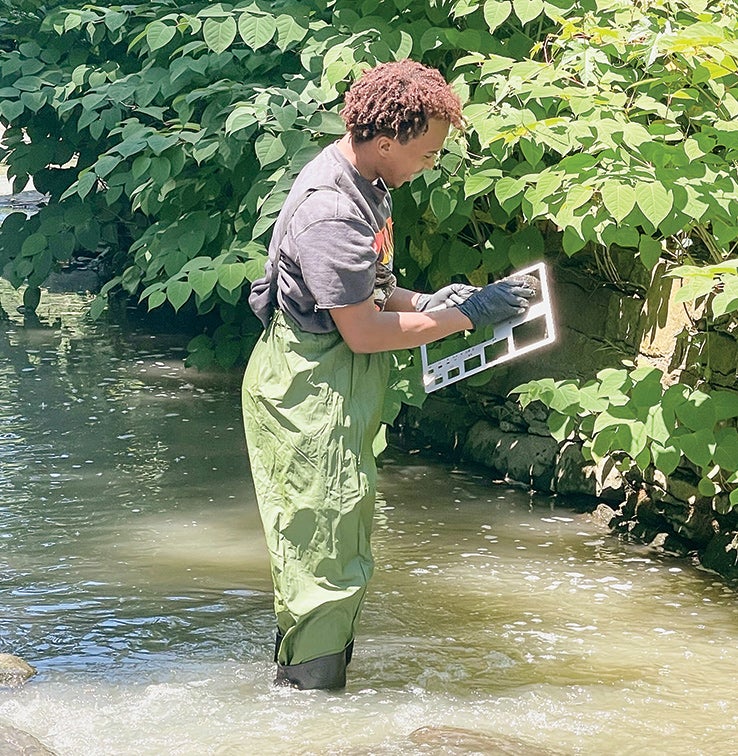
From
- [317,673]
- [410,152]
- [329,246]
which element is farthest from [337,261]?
[317,673]

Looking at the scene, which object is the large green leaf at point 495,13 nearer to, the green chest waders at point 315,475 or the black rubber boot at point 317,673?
the green chest waders at point 315,475

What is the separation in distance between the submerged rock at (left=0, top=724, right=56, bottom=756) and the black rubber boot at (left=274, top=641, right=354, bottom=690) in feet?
2.18

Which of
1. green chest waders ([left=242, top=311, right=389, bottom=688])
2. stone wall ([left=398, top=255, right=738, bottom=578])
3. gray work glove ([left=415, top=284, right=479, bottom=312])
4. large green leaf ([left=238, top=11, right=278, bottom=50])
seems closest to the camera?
green chest waders ([left=242, top=311, right=389, bottom=688])

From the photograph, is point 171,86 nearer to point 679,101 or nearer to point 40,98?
point 40,98

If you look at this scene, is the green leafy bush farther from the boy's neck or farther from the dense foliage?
the boy's neck

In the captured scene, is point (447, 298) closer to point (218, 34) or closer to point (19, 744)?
point (19, 744)

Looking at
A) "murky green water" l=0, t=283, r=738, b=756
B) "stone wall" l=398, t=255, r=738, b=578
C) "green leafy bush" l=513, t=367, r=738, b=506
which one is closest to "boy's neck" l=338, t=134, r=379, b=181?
"murky green water" l=0, t=283, r=738, b=756

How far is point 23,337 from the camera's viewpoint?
9172 mm

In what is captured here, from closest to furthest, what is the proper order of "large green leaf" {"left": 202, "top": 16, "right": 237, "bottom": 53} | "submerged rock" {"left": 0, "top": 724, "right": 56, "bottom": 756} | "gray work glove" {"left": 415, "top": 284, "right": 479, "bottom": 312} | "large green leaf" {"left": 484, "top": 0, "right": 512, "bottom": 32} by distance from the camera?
"submerged rock" {"left": 0, "top": 724, "right": 56, "bottom": 756}, "gray work glove" {"left": 415, "top": 284, "right": 479, "bottom": 312}, "large green leaf" {"left": 484, "top": 0, "right": 512, "bottom": 32}, "large green leaf" {"left": 202, "top": 16, "right": 237, "bottom": 53}

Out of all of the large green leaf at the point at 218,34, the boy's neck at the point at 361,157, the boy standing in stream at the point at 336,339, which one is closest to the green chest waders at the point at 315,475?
the boy standing in stream at the point at 336,339

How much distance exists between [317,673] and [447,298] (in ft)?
3.56

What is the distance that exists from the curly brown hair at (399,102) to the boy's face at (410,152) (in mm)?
16

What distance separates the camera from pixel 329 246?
3182 millimetres

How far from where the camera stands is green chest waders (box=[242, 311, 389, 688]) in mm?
3377
